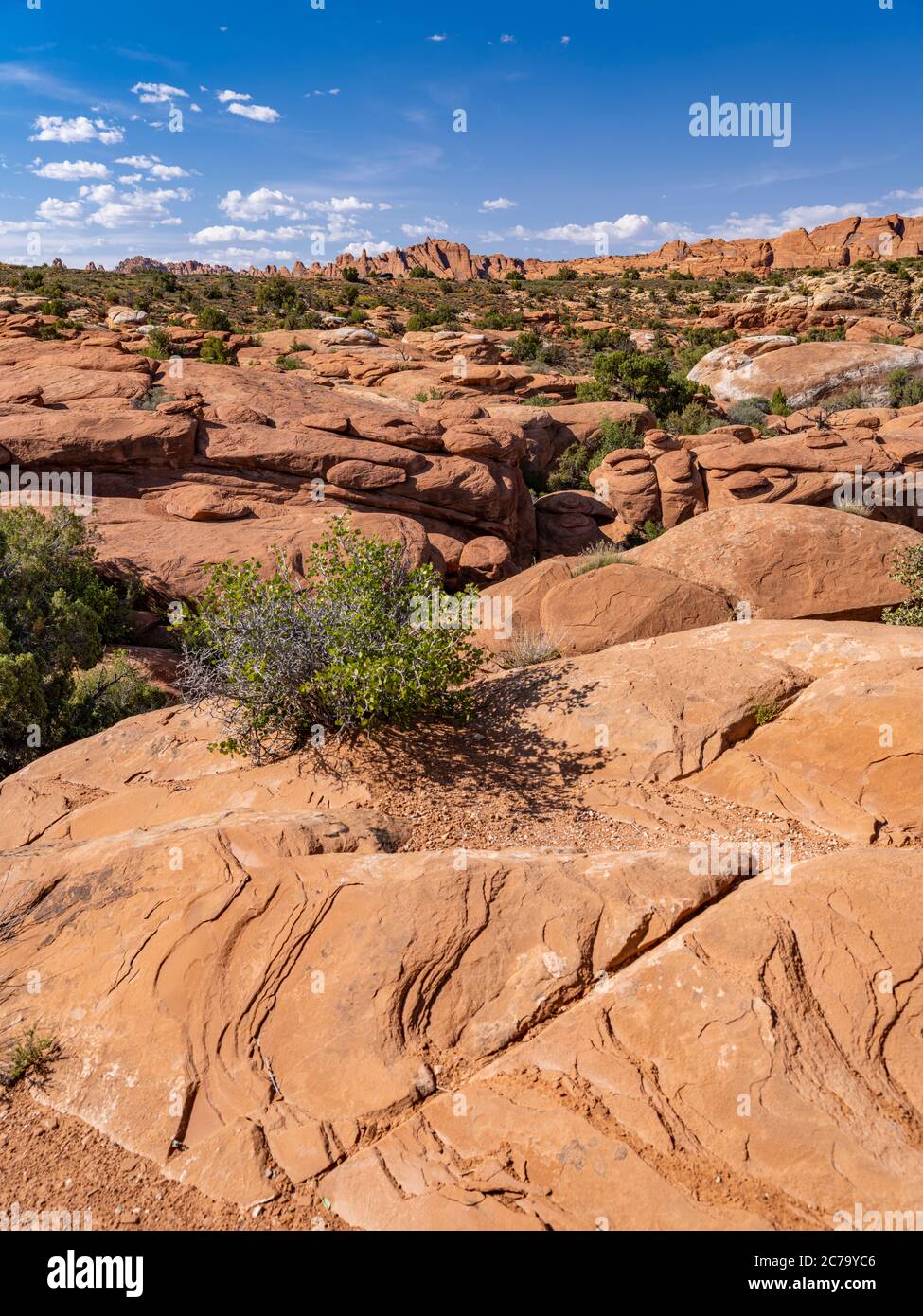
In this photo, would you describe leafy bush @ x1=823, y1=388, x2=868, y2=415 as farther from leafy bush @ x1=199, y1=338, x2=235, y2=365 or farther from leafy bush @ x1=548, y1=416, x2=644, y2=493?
leafy bush @ x1=199, y1=338, x2=235, y2=365

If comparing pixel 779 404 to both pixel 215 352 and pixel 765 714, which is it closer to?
pixel 215 352

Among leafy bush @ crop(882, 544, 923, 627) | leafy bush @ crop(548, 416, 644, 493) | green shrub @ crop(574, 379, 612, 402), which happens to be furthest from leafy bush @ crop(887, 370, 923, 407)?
leafy bush @ crop(882, 544, 923, 627)

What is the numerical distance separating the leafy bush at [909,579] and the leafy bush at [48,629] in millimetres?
9316

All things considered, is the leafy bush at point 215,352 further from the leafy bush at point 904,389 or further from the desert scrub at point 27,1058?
the leafy bush at point 904,389

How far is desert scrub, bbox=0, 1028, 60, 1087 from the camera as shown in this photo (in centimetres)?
338

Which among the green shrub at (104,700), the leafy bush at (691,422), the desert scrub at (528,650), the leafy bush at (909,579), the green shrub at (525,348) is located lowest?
the green shrub at (104,700)

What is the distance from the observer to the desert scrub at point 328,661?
5.74 m

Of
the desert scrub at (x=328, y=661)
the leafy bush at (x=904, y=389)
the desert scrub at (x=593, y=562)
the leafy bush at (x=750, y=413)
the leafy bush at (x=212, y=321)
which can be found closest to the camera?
the desert scrub at (x=328, y=661)

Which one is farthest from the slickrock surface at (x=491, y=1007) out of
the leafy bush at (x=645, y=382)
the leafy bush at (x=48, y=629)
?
the leafy bush at (x=645, y=382)

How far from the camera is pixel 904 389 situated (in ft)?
95.2

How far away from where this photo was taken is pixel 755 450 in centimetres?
1839

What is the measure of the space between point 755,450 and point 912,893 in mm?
16855
